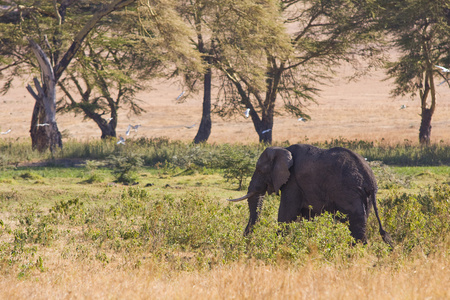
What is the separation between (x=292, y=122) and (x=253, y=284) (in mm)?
47841

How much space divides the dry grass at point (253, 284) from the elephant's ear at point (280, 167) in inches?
65.8

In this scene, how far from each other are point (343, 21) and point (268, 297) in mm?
22553

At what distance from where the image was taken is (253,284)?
5.10m

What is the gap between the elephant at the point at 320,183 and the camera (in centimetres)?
702

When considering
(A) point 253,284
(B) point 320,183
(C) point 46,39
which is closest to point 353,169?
(B) point 320,183


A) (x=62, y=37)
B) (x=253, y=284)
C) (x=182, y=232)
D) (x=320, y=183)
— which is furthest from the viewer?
(x=62, y=37)

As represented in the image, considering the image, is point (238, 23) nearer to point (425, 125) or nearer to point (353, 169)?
point (425, 125)

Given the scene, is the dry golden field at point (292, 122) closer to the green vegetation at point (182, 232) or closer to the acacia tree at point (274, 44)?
the acacia tree at point (274, 44)

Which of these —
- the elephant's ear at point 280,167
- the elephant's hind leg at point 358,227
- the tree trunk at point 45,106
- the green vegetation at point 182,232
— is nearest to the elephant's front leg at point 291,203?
the elephant's ear at point 280,167

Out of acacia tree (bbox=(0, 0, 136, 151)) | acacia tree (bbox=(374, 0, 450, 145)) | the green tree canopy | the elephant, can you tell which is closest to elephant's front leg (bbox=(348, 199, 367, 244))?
the elephant

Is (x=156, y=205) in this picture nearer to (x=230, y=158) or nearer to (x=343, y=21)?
(x=230, y=158)

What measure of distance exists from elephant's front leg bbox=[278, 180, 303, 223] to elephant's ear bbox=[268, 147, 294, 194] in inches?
5.4

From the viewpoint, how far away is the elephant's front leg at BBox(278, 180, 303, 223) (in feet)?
24.8

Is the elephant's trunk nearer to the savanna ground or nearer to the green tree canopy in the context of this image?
the savanna ground
